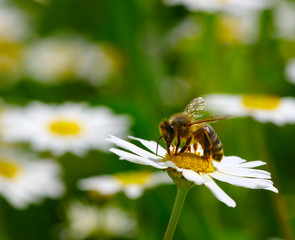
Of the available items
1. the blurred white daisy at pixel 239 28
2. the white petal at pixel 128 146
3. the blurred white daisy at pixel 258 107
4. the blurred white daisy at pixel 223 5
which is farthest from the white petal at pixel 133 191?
the blurred white daisy at pixel 239 28

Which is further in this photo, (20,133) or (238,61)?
(238,61)

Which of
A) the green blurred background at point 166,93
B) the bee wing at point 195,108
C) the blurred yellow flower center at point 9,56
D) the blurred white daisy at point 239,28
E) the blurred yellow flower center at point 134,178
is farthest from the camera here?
the blurred yellow flower center at point 9,56

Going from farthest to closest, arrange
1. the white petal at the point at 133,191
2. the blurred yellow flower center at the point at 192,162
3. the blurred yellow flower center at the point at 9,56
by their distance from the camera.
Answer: the blurred yellow flower center at the point at 9,56 < the white petal at the point at 133,191 < the blurred yellow flower center at the point at 192,162

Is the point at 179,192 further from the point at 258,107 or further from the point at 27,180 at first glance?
the point at 27,180

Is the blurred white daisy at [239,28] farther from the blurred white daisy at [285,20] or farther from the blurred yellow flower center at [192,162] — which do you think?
the blurred yellow flower center at [192,162]

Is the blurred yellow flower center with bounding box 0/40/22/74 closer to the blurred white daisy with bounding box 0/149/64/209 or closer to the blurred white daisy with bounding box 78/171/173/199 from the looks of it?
the blurred white daisy with bounding box 0/149/64/209

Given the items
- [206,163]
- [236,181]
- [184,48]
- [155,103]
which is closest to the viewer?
[236,181]

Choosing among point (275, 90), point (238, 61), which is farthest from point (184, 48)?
point (275, 90)

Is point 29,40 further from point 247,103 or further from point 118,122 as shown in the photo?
point 247,103
